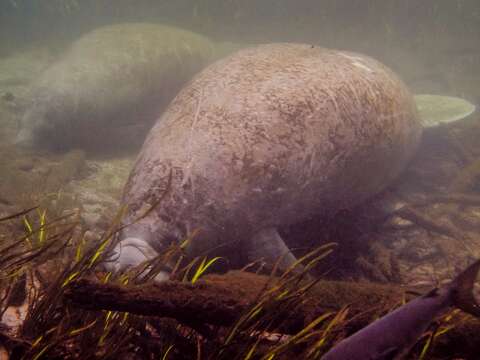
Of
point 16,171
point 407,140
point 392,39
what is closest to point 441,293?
point 407,140

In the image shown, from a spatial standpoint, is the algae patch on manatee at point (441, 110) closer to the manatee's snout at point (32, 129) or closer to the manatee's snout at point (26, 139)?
the manatee's snout at point (32, 129)

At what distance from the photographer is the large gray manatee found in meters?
2.85

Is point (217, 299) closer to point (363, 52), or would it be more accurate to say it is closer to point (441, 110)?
point (441, 110)

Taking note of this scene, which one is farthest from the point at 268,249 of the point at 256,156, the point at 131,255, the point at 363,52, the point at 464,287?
the point at 363,52

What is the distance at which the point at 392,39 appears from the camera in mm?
19766

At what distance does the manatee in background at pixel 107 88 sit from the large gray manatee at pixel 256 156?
12.1ft

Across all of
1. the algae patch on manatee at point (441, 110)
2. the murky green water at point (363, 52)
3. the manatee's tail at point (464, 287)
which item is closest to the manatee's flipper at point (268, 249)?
the murky green water at point (363, 52)

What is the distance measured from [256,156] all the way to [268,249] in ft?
2.87

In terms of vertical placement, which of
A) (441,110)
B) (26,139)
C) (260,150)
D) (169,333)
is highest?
(441,110)

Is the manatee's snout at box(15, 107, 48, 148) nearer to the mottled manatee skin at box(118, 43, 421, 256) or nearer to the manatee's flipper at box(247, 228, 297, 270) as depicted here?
the mottled manatee skin at box(118, 43, 421, 256)

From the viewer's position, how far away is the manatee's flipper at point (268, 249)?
2.88 meters

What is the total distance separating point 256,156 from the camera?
2980mm

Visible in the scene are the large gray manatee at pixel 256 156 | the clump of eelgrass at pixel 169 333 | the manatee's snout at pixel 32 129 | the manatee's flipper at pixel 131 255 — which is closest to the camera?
the clump of eelgrass at pixel 169 333

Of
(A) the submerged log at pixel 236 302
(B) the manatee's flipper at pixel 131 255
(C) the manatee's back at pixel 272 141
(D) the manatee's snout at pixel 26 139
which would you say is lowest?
(D) the manatee's snout at pixel 26 139
